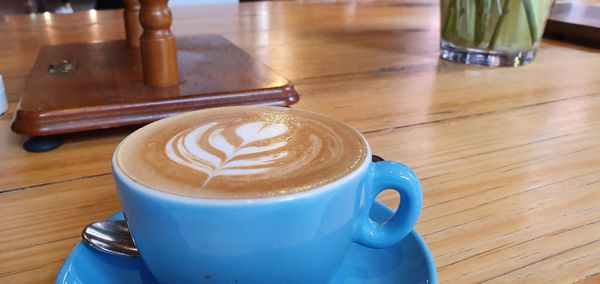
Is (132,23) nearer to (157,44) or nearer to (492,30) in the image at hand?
(157,44)

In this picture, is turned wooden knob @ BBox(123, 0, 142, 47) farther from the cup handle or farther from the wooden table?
the cup handle

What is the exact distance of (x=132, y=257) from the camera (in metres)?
0.35

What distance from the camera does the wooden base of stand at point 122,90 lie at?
1.80 feet

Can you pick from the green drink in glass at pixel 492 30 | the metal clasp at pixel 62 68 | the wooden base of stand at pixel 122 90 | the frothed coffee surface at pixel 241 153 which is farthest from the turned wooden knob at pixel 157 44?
the green drink in glass at pixel 492 30

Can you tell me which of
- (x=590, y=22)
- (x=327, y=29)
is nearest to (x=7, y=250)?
(x=327, y=29)

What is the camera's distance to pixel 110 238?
347mm

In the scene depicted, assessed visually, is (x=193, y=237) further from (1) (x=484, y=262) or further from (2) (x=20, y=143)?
(2) (x=20, y=143)

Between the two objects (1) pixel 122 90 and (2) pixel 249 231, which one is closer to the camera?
(2) pixel 249 231

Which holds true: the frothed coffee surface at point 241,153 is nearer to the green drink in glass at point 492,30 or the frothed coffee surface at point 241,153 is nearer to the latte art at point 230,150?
the latte art at point 230,150

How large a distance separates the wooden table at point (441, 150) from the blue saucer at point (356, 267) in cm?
4

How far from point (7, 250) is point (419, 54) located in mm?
739

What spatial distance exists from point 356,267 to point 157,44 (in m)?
0.39

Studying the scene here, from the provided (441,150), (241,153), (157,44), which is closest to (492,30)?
(441,150)

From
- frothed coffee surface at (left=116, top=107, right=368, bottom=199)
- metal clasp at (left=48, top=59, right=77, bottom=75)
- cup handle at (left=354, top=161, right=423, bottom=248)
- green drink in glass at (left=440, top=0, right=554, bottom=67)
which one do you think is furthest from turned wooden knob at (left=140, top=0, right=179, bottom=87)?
green drink in glass at (left=440, top=0, right=554, bottom=67)
